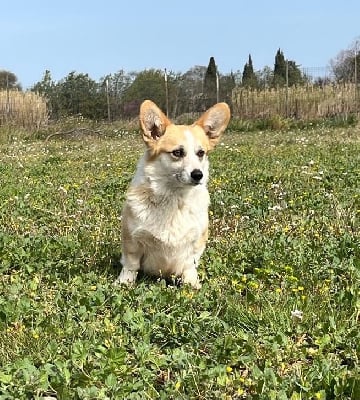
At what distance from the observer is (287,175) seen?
755 cm

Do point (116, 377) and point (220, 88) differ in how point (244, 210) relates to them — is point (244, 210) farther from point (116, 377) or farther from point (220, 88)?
point (220, 88)

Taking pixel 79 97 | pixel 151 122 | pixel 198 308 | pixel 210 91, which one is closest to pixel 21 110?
pixel 79 97

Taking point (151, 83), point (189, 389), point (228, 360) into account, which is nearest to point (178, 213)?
point (228, 360)

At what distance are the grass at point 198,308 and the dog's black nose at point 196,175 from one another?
2.11 feet

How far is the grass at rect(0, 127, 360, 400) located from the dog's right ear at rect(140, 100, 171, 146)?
3.25 ft

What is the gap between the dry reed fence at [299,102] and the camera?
2242 centimetres

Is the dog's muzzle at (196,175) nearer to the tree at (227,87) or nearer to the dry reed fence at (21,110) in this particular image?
the dry reed fence at (21,110)

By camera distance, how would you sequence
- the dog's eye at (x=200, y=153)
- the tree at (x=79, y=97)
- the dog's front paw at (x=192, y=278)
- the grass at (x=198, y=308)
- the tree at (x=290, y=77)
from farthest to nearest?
the tree at (x=79, y=97), the tree at (x=290, y=77), the dog's eye at (x=200, y=153), the dog's front paw at (x=192, y=278), the grass at (x=198, y=308)

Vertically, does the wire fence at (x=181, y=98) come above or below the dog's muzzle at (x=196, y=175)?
above

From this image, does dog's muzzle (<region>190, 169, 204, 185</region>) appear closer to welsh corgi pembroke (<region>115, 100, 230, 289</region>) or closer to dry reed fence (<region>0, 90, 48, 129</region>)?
welsh corgi pembroke (<region>115, 100, 230, 289</region>)

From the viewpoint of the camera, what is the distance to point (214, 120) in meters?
4.37

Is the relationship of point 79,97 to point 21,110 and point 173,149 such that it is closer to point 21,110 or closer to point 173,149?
point 21,110

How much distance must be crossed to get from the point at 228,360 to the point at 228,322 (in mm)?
431

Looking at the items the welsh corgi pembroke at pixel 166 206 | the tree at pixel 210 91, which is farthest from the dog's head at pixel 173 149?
the tree at pixel 210 91
